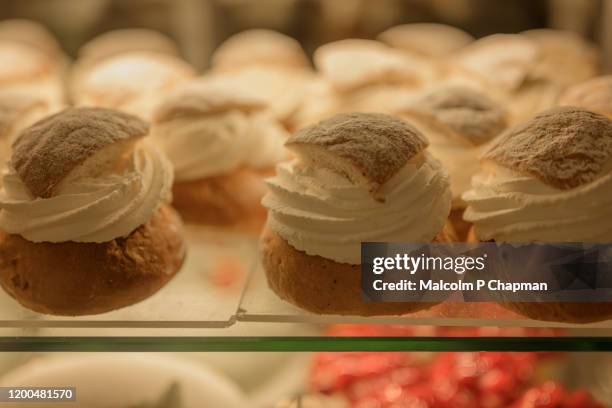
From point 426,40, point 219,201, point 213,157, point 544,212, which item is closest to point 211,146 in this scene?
point 213,157

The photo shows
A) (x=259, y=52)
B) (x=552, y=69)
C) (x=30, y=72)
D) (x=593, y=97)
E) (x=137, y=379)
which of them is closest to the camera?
(x=137, y=379)

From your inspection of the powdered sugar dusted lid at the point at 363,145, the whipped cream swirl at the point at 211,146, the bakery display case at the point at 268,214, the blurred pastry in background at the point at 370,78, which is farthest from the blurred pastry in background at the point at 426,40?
the powdered sugar dusted lid at the point at 363,145

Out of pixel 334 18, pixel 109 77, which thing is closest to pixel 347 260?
pixel 109 77

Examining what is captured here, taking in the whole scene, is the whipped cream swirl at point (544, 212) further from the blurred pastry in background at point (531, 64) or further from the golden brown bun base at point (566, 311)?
the blurred pastry in background at point (531, 64)

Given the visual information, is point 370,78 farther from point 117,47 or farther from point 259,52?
point 117,47

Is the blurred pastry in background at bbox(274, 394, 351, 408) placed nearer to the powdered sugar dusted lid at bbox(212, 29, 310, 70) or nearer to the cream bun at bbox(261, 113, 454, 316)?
the cream bun at bbox(261, 113, 454, 316)

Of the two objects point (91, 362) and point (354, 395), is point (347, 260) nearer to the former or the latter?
point (354, 395)

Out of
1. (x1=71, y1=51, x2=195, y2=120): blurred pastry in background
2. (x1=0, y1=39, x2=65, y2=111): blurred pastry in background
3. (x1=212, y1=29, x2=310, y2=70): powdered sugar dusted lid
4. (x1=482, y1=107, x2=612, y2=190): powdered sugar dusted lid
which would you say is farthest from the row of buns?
(x1=212, y1=29, x2=310, y2=70): powdered sugar dusted lid
